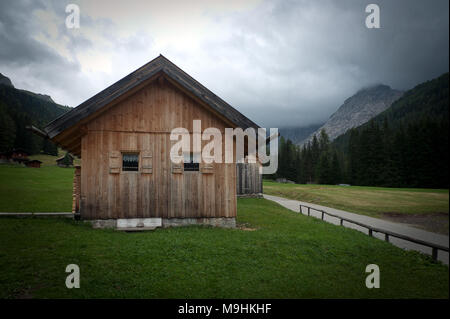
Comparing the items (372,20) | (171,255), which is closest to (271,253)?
(171,255)

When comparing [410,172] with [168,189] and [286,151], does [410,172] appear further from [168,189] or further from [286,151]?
[286,151]

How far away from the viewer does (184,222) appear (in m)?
10.2

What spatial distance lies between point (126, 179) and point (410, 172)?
9714 mm

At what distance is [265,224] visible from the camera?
38.5 ft

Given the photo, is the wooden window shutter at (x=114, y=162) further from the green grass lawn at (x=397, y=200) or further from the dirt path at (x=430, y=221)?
the dirt path at (x=430, y=221)

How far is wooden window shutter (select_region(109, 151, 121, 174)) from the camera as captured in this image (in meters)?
9.76

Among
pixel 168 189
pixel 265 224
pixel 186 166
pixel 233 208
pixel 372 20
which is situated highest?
pixel 372 20

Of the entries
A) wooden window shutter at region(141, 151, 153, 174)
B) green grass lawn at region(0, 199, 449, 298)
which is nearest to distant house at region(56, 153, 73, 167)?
green grass lawn at region(0, 199, 449, 298)

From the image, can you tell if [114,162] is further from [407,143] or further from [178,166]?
[407,143]

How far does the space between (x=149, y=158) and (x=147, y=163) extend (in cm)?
23

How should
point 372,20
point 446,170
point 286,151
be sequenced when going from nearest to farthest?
point 446,170, point 372,20, point 286,151

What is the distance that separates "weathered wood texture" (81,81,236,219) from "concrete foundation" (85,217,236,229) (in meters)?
0.18

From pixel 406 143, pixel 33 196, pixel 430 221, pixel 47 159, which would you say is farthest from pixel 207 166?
pixel 47 159
